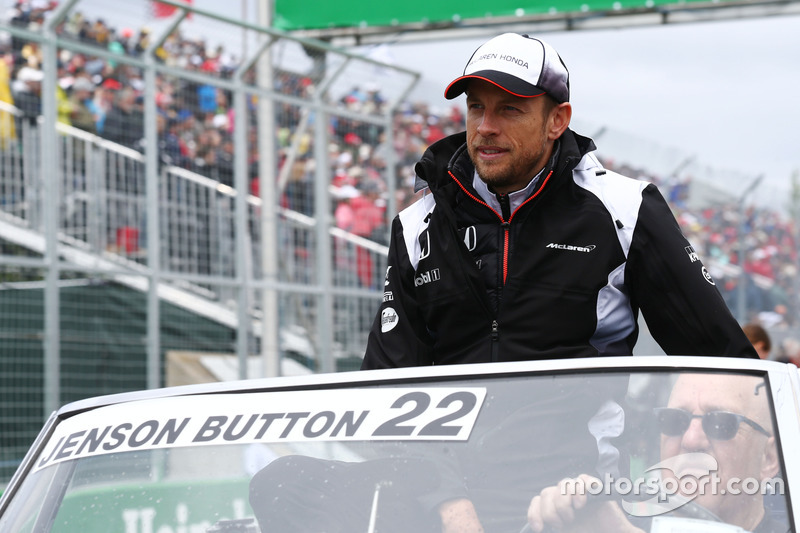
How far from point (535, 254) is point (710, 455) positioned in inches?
40.2

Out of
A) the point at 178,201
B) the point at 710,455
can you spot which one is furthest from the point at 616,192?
the point at 178,201

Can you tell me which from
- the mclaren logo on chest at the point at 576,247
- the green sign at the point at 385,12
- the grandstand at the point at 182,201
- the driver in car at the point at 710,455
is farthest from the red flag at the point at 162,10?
the driver in car at the point at 710,455

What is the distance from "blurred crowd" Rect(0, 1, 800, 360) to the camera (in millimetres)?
7367

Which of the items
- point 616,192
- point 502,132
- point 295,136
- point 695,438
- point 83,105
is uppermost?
point 502,132

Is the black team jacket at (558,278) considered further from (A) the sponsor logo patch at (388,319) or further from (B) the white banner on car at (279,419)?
(B) the white banner on car at (279,419)

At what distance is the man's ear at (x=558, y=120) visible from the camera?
2.79 m

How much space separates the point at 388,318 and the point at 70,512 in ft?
3.61

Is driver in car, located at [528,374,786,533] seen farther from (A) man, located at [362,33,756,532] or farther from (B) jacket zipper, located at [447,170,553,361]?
(B) jacket zipper, located at [447,170,553,361]

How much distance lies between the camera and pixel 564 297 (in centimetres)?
262

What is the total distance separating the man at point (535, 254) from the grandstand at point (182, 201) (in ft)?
15.1

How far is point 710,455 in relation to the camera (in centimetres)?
169

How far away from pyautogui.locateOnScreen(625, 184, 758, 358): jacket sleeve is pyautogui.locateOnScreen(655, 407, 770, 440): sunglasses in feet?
2.72

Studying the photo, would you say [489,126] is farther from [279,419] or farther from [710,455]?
[710,455]

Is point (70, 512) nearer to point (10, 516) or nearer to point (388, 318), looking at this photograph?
point (10, 516)
